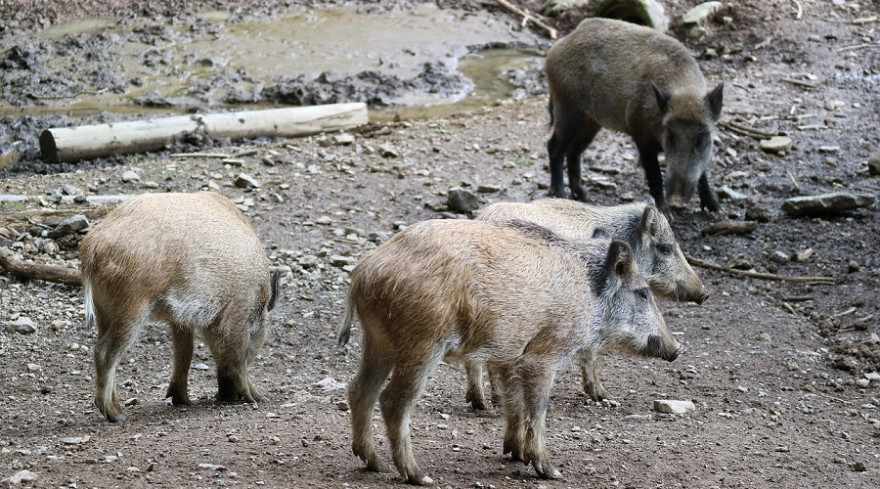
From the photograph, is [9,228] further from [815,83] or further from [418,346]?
[815,83]

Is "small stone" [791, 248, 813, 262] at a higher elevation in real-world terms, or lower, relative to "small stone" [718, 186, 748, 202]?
higher

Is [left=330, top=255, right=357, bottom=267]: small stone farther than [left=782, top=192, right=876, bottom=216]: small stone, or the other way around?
[left=782, top=192, right=876, bottom=216]: small stone

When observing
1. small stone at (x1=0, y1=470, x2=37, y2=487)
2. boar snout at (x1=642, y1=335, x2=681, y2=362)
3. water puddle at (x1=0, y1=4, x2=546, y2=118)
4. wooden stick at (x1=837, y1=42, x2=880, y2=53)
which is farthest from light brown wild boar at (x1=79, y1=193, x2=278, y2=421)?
wooden stick at (x1=837, y1=42, x2=880, y2=53)

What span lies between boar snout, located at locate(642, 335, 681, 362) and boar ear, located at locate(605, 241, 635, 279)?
0.37 meters

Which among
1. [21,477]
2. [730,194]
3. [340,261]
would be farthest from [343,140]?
[21,477]

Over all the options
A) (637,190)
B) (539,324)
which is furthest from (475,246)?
(637,190)

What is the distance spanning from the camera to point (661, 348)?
5020 mm

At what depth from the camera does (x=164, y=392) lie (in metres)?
5.64

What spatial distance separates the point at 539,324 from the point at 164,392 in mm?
2284

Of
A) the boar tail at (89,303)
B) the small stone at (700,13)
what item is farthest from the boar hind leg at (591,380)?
the small stone at (700,13)

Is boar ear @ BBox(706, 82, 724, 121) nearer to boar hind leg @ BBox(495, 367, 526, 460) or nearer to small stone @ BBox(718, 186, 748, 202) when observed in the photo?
small stone @ BBox(718, 186, 748, 202)

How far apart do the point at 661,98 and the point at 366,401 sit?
5.05 meters

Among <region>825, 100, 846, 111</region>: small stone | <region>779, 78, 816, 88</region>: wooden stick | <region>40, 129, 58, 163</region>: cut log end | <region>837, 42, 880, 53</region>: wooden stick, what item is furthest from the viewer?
<region>837, 42, 880, 53</region>: wooden stick

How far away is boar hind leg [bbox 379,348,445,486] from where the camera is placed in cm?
412
